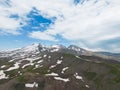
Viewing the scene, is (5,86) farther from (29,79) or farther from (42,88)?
(42,88)

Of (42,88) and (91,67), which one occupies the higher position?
(91,67)

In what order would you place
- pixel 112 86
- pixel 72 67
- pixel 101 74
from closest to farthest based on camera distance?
pixel 112 86 < pixel 101 74 < pixel 72 67

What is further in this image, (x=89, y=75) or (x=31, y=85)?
(x=89, y=75)

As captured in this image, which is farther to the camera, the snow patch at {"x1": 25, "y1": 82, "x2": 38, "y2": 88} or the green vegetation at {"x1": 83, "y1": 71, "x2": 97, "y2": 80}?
the green vegetation at {"x1": 83, "y1": 71, "x2": 97, "y2": 80}

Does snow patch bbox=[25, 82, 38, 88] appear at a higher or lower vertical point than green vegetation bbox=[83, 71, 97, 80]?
lower

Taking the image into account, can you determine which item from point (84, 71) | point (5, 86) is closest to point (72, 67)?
point (84, 71)

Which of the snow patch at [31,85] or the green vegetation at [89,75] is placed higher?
the green vegetation at [89,75]

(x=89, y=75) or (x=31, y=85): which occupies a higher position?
(x=89, y=75)

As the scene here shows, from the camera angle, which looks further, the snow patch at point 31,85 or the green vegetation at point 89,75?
the green vegetation at point 89,75

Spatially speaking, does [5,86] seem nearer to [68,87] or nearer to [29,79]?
[29,79]

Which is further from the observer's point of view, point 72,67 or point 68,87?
point 72,67

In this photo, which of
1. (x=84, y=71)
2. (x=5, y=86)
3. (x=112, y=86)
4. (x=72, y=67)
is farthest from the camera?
(x=72, y=67)
